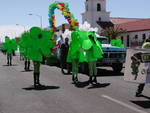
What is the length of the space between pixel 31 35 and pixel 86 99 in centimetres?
354

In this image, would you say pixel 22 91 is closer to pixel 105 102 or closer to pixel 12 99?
pixel 12 99

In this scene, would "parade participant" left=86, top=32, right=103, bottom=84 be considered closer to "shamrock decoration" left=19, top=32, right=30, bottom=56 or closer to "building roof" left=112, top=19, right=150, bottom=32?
"shamrock decoration" left=19, top=32, right=30, bottom=56

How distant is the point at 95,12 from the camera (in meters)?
89.7

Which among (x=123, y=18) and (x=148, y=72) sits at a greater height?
(x=123, y=18)

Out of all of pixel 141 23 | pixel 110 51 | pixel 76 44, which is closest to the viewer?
pixel 76 44

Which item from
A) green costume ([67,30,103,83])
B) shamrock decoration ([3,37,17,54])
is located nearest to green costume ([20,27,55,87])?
green costume ([67,30,103,83])

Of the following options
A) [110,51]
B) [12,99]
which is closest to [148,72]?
[12,99]

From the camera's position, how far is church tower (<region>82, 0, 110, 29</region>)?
8938 centimetres

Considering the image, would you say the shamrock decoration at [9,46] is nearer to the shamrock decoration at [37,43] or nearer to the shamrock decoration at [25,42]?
the shamrock decoration at [25,42]

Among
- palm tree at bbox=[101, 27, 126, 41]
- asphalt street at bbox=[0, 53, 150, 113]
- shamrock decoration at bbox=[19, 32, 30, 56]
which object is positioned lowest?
asphalt street at bbox=[0, 53, 150, 113]

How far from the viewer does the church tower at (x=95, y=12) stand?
8938 cm

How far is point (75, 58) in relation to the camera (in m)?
11.1

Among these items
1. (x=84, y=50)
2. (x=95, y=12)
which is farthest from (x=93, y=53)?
(x=95, y=12)

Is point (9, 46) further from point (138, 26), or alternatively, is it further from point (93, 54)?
point (138, 26)
